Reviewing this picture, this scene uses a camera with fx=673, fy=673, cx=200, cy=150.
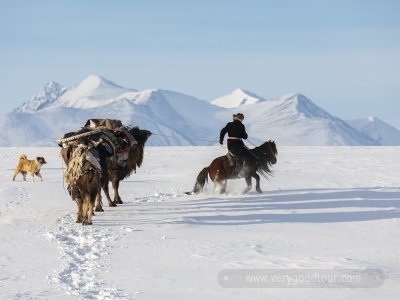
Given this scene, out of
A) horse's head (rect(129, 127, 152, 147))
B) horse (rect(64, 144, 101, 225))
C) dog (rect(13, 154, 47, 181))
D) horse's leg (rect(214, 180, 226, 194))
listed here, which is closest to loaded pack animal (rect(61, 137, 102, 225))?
horse (rect(64, 144, 101, 225))

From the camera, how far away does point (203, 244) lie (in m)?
9.79

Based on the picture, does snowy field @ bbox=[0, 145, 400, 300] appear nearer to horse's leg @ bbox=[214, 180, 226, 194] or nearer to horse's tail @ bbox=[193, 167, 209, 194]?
horse's tail @ bbox=[193, 167, 209, 194]

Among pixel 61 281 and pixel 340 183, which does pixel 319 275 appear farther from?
pixel 340 183

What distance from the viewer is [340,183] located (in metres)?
19.8

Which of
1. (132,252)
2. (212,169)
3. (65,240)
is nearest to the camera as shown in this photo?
(132,252)

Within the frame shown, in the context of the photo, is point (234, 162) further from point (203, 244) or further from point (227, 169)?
point (203, 244)

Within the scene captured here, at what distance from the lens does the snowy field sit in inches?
285

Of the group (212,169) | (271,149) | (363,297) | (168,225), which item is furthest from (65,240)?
(271,149)

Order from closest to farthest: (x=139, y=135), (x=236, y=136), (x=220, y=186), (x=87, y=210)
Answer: (x=87, y=210) < (x=139, y=135) < (x=236, y=136) < (x=220, y=186)

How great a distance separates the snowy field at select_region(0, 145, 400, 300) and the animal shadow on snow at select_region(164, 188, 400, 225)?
2 centimetres

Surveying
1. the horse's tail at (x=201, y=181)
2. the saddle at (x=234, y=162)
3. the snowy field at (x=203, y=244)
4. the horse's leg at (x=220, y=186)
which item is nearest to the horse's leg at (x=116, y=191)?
the snowy field at (x=203, y=244)

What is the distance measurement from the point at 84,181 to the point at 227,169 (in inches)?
211

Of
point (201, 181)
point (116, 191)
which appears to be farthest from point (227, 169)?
point (116, 191)

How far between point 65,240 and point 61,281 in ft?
8.64
